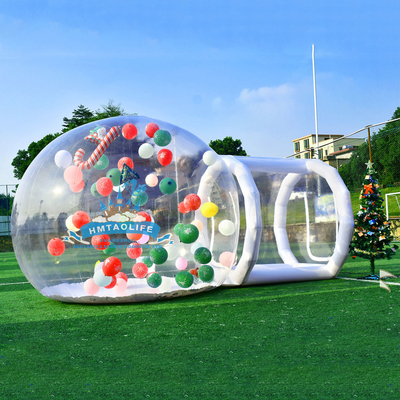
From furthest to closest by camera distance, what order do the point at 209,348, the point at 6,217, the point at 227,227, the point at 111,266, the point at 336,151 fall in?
the point at 6,217, the point at 336,151, the point at 227,227, the point at 111,266, the point at 209,348

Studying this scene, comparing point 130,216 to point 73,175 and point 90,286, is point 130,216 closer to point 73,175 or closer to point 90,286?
point 73,175

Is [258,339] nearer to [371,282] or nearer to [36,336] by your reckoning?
[36,336]

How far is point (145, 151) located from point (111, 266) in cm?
143

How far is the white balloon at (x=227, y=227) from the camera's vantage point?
5.92m

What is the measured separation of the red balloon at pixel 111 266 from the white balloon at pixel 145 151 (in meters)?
1.28

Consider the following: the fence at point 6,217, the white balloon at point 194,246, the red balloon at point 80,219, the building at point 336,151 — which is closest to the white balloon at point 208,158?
the white balloon at point 194,246

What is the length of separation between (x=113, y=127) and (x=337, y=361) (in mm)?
3753

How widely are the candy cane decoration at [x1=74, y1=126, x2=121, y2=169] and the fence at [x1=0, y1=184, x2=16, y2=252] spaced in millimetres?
16263

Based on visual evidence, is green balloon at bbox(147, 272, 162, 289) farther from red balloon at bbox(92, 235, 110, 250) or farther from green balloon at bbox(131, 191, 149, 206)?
green balloon at bbox(131, 191, 149, 206)

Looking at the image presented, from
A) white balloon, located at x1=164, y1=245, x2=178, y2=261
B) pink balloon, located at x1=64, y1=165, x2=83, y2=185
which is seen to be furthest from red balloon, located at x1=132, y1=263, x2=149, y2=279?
pink balloon, located at x1=64, y1=165, x2=83, y2=185

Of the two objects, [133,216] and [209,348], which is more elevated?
[133,216]

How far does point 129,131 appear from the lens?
5551 mm

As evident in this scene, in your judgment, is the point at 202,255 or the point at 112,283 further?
the point at 202,255

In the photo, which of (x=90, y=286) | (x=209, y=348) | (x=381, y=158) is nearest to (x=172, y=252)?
(x=90, y=286)
